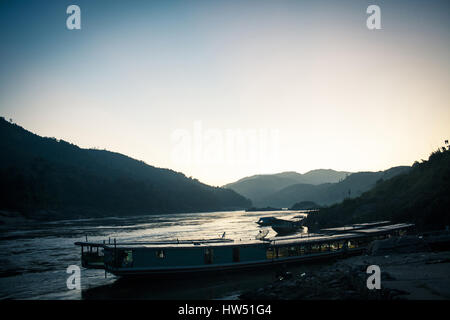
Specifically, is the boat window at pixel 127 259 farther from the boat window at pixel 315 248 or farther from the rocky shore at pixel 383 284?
the boat window at pixel 315 248

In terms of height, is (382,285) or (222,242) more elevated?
(382,285)

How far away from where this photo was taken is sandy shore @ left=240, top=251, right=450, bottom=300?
17219mm

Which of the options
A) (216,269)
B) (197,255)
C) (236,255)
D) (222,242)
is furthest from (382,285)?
(222,242)

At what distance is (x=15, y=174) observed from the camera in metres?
146

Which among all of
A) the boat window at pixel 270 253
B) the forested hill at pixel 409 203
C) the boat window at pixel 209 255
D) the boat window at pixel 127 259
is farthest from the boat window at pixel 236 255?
the forested hill at pixel 409 203

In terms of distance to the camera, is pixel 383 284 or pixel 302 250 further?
pixel 302 250

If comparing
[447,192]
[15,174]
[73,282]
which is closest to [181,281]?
[73,282]

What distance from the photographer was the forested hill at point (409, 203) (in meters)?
54.4

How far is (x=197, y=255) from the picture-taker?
30.0 m

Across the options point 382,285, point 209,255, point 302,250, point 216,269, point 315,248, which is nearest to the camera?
point 382,285

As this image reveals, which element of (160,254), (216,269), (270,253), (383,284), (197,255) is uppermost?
(383,284)

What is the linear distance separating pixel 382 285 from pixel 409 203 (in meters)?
51.5

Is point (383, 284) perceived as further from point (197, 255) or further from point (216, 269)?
point (197, 255)
